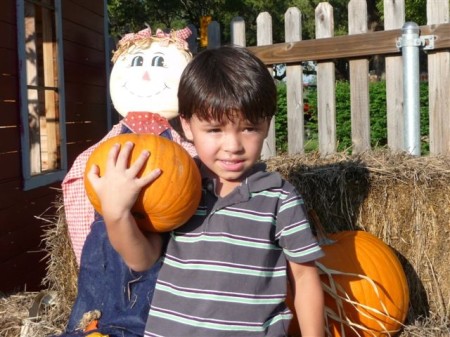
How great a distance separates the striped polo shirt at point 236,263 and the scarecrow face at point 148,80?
122cm

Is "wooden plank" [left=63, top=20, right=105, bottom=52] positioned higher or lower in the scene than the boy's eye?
higher

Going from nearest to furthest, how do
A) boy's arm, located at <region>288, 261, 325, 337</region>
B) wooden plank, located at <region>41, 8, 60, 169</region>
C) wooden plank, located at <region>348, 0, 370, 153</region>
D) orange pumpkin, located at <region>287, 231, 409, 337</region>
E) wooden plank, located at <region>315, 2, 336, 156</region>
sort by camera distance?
boy's arm, located at <region>288, 261, 325, 337</region>
orange pumpkin, located at <region>287, 231, 409, 337</region>
wooden plank, located at <region>348, 0, 370, 153</region>
wooden plank, located at <region>315, 2, 336, 156</region>
wooden plank, located at <region>41, 8, 60, 169</region>

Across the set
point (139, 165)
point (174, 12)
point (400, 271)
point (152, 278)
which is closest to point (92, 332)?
point (152, 278)

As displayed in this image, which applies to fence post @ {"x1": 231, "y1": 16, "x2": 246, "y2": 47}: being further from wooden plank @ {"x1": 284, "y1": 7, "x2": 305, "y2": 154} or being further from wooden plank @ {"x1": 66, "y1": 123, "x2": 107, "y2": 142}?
wooden plank @ {"x1": 66, "y1": 123, "x2": 107, "y2": 142}

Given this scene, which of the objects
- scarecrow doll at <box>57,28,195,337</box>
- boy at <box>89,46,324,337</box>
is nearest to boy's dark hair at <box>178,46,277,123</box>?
boy at <box>89,46,324,337</box>

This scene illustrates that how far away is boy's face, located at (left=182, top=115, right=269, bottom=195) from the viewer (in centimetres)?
215

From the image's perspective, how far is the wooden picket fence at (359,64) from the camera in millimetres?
5336

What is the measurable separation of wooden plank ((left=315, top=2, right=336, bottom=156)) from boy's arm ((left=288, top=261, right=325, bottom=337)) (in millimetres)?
3741

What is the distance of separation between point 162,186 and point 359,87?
4.03 metres

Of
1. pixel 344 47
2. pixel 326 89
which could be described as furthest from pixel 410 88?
pixel 326 89

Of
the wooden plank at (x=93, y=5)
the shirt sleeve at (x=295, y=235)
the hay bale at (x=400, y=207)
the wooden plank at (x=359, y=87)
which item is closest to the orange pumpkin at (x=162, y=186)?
the shirt sleeve at (x=295, y=235)

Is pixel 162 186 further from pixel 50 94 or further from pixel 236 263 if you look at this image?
pixel 50 94

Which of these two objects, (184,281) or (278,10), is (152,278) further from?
(278,10)

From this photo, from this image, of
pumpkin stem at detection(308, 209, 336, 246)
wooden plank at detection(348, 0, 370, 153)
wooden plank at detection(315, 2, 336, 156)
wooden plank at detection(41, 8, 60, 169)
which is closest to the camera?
pumpkin stem at detection(308, 209, 336, 246)
